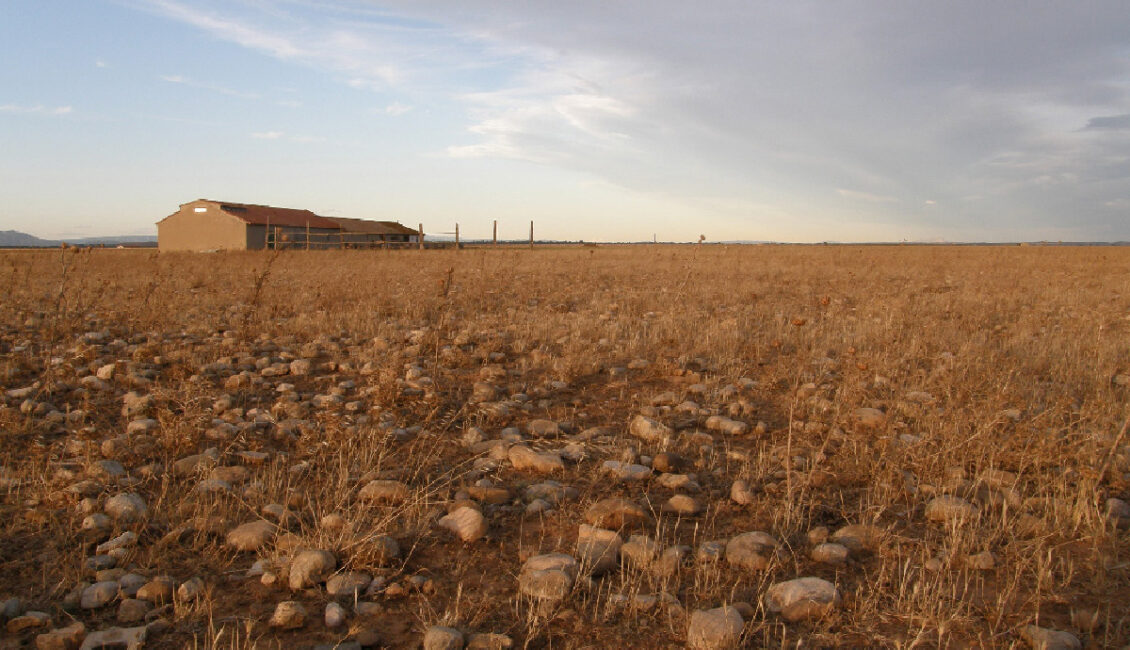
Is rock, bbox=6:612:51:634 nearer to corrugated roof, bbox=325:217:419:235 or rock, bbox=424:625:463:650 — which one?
rock, bbox=424:625:463:650

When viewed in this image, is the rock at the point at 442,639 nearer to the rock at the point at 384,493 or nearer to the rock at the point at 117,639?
the rock at the point at 117,639

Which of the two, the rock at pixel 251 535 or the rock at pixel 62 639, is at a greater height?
the rock at pixel 251 535

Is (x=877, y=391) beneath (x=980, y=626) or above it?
above

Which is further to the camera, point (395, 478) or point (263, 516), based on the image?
point (395, 478)

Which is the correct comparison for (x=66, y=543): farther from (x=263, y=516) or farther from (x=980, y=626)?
(x=980, y=626)

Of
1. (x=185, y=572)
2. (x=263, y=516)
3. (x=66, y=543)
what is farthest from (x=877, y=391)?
(x=66, y=543)

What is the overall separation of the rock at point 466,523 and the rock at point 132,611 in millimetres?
1099

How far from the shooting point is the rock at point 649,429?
3.90 m

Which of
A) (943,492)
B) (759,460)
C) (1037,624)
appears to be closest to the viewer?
(1037,624)

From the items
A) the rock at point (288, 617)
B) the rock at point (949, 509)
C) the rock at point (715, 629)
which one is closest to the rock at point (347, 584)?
the rock at point (288, 617)

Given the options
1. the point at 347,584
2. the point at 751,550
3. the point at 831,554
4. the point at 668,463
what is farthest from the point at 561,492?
the point at 831,554

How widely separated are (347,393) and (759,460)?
3056mm

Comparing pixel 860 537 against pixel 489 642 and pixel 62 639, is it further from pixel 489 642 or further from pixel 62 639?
pixel 62 639

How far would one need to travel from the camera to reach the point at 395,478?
3295 mm
